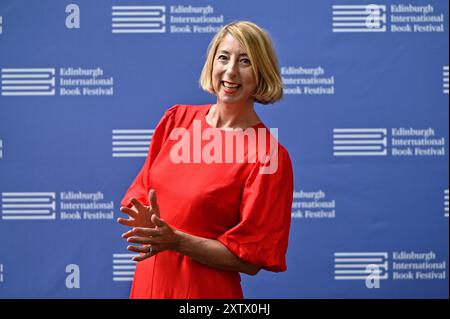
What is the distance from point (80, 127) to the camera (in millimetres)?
3205

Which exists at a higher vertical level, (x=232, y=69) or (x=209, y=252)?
(x=232, y=69)

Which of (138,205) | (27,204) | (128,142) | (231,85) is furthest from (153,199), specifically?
(27,204)

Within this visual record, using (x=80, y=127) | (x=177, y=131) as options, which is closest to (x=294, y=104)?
(x=80, y=127)

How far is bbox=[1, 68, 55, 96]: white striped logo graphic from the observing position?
322 centimetres

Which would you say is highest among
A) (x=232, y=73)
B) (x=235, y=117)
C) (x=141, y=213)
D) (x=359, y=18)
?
(x=359, y=18)

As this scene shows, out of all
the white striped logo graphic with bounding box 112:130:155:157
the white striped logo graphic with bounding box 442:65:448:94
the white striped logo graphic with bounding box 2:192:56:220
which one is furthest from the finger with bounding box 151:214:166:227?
the white striped logo graphic with bounding box 442:65:448:94

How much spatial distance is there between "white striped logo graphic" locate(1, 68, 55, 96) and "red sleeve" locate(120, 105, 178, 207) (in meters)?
1.46

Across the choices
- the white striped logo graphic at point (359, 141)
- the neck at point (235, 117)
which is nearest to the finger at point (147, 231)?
the neck at point (235, 117)

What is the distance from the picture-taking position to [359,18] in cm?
319

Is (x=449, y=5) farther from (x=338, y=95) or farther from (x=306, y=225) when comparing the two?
(x=306, y=225)

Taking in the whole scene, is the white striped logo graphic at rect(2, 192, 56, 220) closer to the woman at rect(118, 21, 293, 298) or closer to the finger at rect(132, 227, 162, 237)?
the woman at rect(118, 21, 293, 298)

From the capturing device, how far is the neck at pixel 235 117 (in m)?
1.86

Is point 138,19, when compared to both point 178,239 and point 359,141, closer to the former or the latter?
point 359,141

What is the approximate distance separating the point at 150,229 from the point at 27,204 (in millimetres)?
1768
